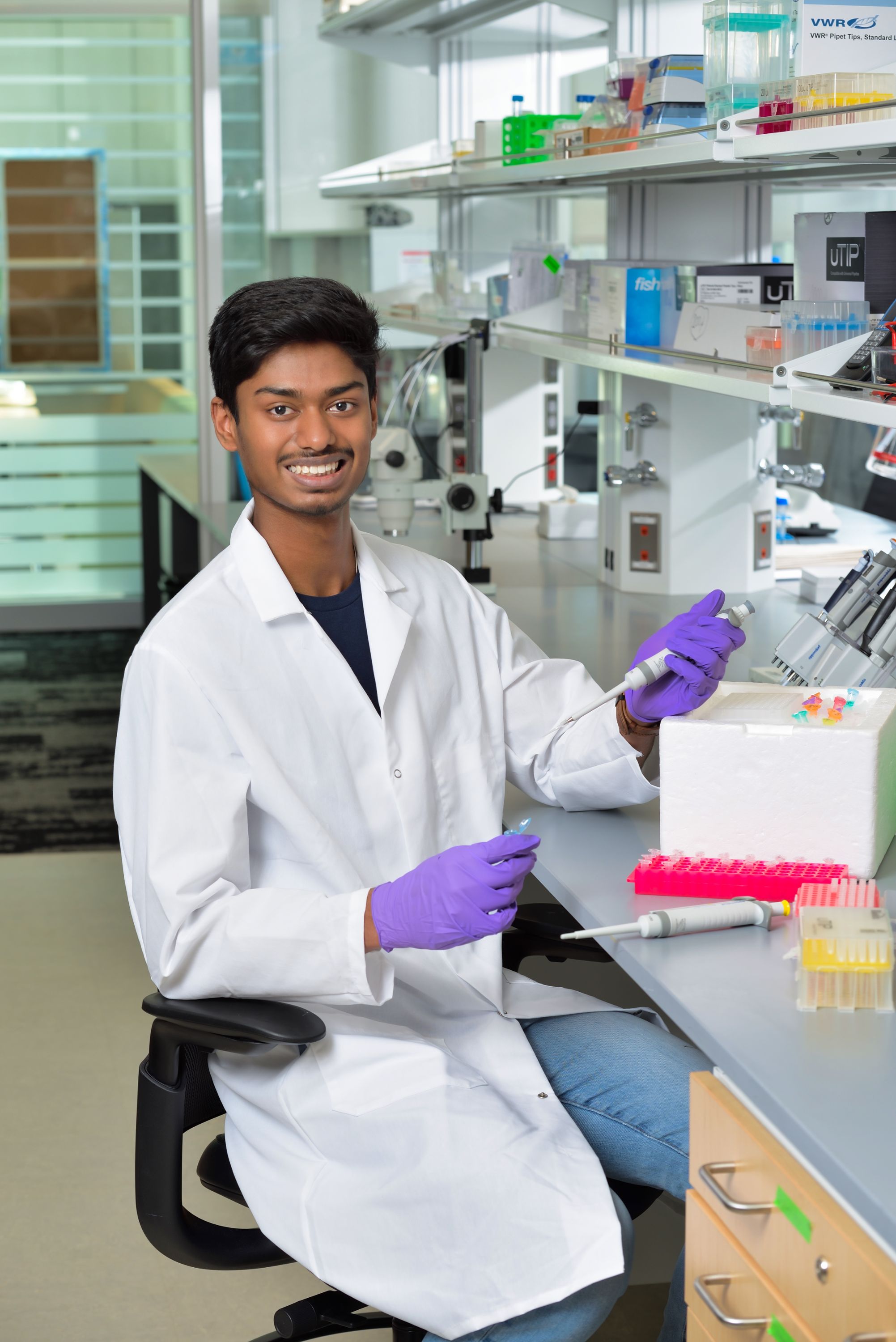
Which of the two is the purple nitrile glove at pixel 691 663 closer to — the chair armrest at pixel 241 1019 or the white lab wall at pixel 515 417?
the chair armrest at pixel 241 1019

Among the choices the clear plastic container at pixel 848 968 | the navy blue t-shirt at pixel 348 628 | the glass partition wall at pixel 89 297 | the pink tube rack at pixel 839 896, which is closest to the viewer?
the clear plastic container at pixel 848 968

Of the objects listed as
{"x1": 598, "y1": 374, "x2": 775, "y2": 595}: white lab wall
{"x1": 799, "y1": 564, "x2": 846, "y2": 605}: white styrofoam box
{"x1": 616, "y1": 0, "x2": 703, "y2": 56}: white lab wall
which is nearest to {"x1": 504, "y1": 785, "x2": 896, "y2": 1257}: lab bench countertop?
{"x1": 799, "y1": 564, "x2": 846, "y2": 605}: white styrofoam box

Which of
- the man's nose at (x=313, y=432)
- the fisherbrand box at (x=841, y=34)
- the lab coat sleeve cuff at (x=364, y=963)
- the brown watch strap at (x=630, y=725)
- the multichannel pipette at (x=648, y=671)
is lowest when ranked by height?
the lab coat sleeve cuff at (x=364, y=963)

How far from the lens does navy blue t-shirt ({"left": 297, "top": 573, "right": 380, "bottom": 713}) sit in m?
1.65

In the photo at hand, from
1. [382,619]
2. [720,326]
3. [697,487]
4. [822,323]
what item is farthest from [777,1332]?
[697,487]

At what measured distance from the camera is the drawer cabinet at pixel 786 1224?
94 centimetres

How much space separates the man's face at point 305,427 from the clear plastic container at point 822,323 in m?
0.59

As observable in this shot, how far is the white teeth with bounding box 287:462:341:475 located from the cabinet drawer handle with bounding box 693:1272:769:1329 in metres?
0.91

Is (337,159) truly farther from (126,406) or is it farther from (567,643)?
(567,643)

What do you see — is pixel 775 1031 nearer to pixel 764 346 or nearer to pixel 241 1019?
pixel 241 1019

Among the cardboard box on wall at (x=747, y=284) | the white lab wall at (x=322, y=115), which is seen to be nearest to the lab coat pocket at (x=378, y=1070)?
the cardboard box on wall at (x=747, y=284)

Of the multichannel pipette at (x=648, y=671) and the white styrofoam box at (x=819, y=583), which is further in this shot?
the white styrofoam box at (x=819, y=583)

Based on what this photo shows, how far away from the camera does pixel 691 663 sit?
5.11ft

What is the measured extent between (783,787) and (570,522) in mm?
2346
